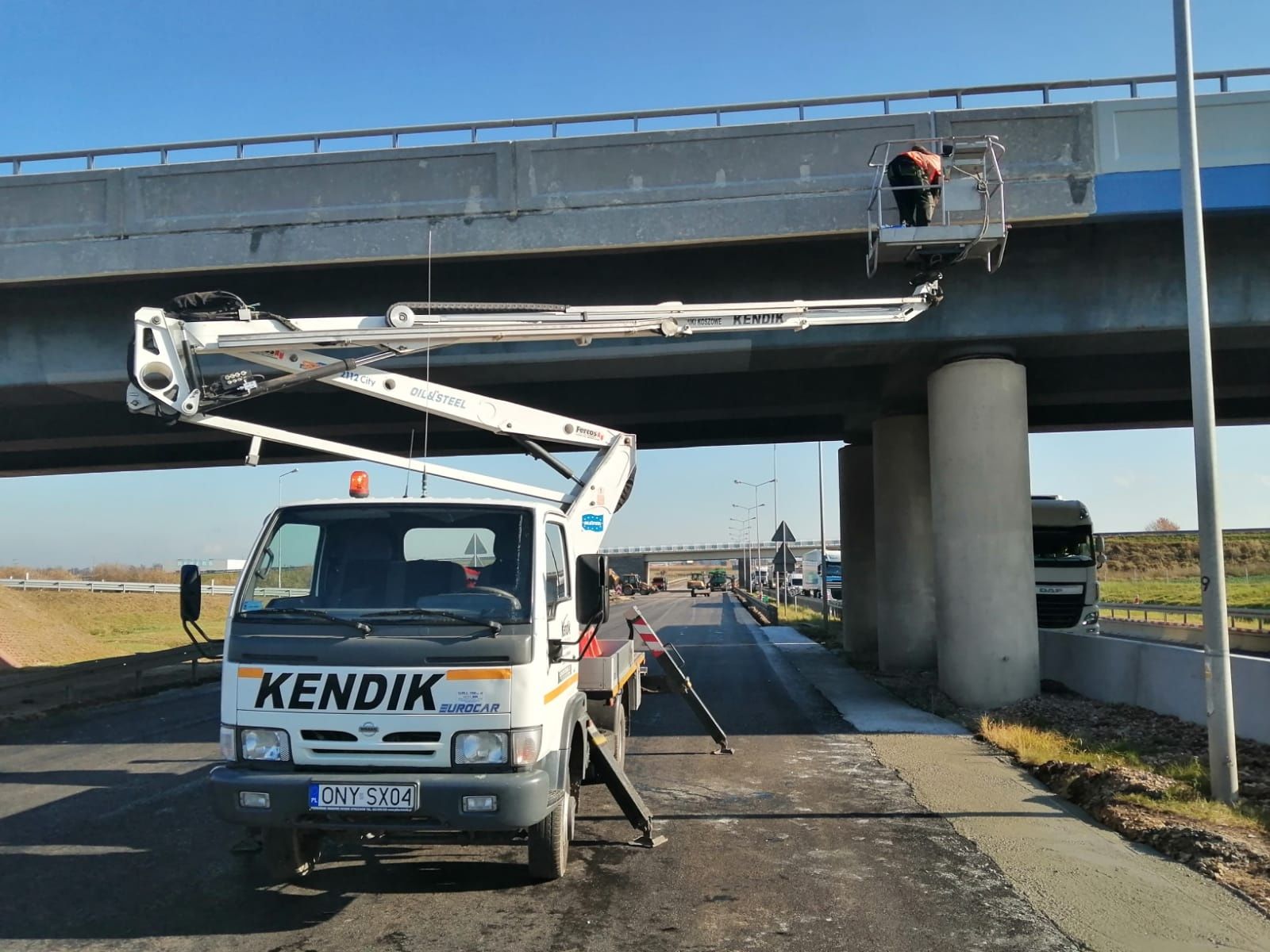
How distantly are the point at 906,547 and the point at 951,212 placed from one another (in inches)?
373

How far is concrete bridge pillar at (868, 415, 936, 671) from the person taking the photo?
65.8ft

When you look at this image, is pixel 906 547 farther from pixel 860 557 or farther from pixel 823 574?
pixel 823 574

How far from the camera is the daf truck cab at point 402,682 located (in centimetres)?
530

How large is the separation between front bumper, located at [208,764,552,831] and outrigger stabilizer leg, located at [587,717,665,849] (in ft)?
4.60

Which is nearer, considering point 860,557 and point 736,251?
point 736,251

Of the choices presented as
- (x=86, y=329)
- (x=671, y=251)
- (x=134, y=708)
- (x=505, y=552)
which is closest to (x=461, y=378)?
(x=671, y=251)

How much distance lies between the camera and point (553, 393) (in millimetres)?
17969

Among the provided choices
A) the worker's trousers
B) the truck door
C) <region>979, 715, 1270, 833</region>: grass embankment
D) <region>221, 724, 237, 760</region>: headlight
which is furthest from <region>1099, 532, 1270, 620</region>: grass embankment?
<region>221, 724, 237, 760</region>: headlight

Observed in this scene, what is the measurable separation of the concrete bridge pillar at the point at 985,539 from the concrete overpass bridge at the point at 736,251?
3cm

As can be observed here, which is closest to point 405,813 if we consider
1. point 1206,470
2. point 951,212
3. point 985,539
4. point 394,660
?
point 394,660

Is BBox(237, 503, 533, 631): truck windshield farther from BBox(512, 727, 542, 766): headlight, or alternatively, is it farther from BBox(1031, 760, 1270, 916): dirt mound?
BBox(1031, 760, 1270, 916): dirt mound

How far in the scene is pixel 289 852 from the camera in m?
6.01

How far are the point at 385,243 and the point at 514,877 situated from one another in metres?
9.28

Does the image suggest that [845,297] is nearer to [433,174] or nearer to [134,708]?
[433,174]
